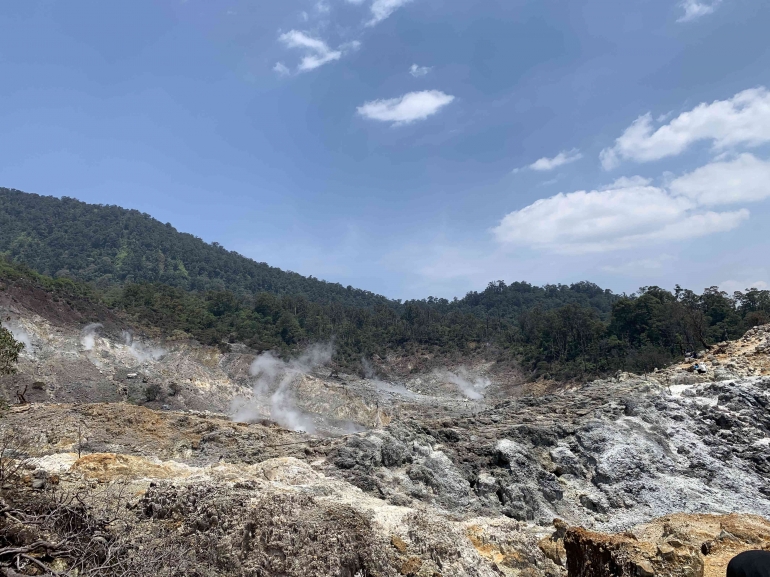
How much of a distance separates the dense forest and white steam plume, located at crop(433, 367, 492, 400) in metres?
4.48

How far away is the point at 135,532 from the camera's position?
7105mm

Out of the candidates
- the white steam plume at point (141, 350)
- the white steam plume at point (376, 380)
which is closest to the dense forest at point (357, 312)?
the white steam plume at point (376, 380)

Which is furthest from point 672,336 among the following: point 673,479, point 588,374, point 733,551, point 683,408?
point 733,551

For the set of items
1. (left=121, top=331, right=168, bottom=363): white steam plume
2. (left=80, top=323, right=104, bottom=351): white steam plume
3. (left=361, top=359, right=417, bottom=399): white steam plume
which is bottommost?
(left=361, top=359, right=417, bottom=399): white steam plume

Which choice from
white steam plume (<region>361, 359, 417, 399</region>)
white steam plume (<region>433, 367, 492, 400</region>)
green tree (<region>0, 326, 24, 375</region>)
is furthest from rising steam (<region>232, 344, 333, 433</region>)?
white steam plume (<region>433, 367, 492, 400</region>)

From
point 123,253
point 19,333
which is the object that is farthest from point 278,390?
point 123,253

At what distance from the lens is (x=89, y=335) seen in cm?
3192

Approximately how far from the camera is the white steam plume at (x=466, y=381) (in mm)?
45531

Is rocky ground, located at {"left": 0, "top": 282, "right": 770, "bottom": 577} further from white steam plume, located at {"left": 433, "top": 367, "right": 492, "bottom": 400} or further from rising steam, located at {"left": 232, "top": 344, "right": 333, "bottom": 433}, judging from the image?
white steam plume, located at {"left": 433, "top": 367, "right": 492, "bottom": 400}

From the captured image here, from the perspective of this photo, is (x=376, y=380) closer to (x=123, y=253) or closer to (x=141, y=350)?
(x=141, y=350)

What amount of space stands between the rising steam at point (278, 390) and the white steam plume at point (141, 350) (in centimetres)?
679

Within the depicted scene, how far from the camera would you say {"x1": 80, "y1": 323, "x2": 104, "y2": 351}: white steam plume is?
30736mm

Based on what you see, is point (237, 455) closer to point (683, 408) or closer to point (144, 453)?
point (144, 453)

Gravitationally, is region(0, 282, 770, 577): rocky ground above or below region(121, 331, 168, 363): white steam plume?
below
